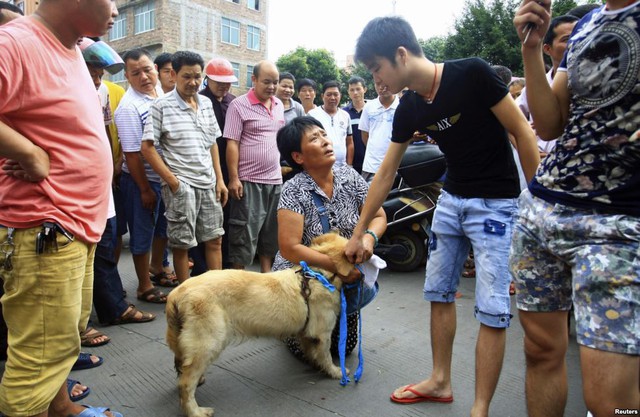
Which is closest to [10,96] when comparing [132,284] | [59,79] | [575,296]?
[59,79]

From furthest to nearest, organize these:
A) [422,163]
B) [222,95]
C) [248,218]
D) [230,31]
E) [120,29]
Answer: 1. [120,29]
2. [230,31]
3. [422,163]
4. [222,95]
5. [248,218]

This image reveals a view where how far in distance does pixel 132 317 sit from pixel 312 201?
1831 millimetres

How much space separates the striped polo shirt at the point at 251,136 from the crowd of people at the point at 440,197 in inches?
24.7

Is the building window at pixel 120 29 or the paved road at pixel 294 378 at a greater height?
the building window at pixel 120 29

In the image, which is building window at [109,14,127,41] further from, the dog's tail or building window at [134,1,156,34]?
the dog's tail

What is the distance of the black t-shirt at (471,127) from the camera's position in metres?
2.11

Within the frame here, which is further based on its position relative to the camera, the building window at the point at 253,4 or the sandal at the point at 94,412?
the building window at the point at 253,4

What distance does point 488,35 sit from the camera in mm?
19953

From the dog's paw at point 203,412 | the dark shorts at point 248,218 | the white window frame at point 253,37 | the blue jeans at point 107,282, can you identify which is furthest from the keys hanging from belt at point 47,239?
the white window frame at point 253,37

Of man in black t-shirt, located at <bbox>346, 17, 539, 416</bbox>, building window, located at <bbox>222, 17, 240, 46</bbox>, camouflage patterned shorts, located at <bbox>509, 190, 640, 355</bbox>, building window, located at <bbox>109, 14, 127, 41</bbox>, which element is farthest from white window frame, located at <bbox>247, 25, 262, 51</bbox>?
camouflage patterned shorts, located at <bbox>509, 190, 640, 355</bbox>

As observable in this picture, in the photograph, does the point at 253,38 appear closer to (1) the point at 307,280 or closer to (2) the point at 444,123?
(1) the point at 307,280

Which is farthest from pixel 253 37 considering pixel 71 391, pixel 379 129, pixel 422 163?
pixel 71 391

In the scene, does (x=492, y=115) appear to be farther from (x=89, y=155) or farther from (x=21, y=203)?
(x=21, y=203)

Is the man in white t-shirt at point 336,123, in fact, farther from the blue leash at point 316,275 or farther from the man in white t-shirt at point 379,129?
the blue leash at point 316,275
